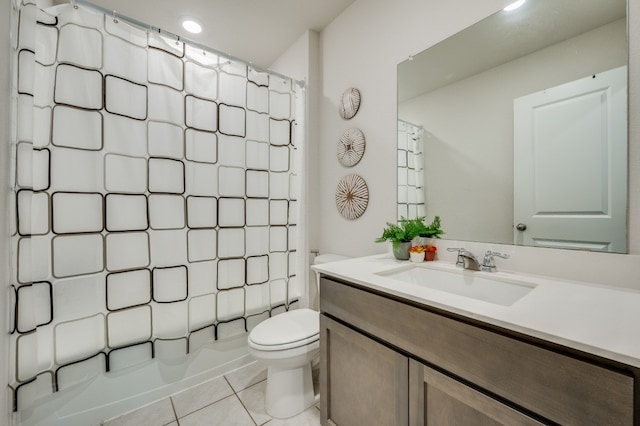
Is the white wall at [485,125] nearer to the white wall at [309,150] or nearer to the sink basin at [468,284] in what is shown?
the sink basin at [468,284]

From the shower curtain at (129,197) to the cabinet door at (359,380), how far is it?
804mm

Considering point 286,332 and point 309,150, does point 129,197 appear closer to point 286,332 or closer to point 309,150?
point 286,332

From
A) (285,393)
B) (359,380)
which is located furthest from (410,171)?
(285,393)

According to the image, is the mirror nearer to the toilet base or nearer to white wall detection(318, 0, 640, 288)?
white wall detection(318, 0, 640, 288)

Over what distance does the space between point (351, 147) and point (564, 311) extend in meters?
1.42

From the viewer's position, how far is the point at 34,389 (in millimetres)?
1138

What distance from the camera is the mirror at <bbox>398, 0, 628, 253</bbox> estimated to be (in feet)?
3.03

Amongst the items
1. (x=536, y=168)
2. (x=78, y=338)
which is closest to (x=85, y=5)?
(x=78, y=338)

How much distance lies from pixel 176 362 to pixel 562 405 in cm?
179

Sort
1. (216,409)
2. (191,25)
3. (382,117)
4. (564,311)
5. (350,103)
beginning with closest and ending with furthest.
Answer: (564,311) → (216,409) → (382,117) → (350,103) → (191,25)

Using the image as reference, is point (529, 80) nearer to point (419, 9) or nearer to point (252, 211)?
point (419, 9)

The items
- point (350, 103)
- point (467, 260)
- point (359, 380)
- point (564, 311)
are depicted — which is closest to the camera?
point (564, 311)

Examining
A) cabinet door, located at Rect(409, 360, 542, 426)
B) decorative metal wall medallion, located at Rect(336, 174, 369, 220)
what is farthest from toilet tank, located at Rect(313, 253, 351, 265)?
cabinet door, located at Rect(409, 360, 542, 426)

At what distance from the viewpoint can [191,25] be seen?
200 centimetres
